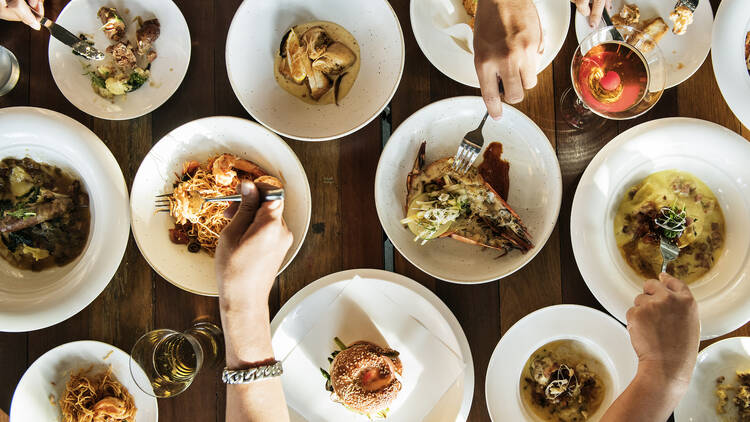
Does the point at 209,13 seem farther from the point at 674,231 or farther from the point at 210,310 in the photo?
the point at 674,231

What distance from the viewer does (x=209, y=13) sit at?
2.09 metres

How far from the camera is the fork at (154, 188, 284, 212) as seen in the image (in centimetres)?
157

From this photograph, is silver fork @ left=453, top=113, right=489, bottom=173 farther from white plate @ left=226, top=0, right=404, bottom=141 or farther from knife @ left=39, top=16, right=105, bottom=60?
knife @ left=39, top=16, right=105, bottom=60

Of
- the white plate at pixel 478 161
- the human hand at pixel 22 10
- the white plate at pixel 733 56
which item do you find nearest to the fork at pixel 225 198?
the white plate at pixel 478 161

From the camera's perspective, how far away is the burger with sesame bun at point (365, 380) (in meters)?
1.87

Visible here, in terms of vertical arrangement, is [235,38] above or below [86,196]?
above

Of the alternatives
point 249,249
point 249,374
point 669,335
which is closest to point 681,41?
point 669,335

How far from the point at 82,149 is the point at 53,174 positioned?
0.22 meters

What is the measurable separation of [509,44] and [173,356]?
5.53 ft

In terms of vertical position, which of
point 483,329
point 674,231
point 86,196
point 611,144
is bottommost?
point 483,329

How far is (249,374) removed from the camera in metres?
1.65

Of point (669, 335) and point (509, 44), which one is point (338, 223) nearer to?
point (509, 44)

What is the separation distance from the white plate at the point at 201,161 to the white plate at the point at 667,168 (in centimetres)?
107

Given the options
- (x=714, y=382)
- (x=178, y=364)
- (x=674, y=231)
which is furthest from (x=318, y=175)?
(x=714, y=382)
